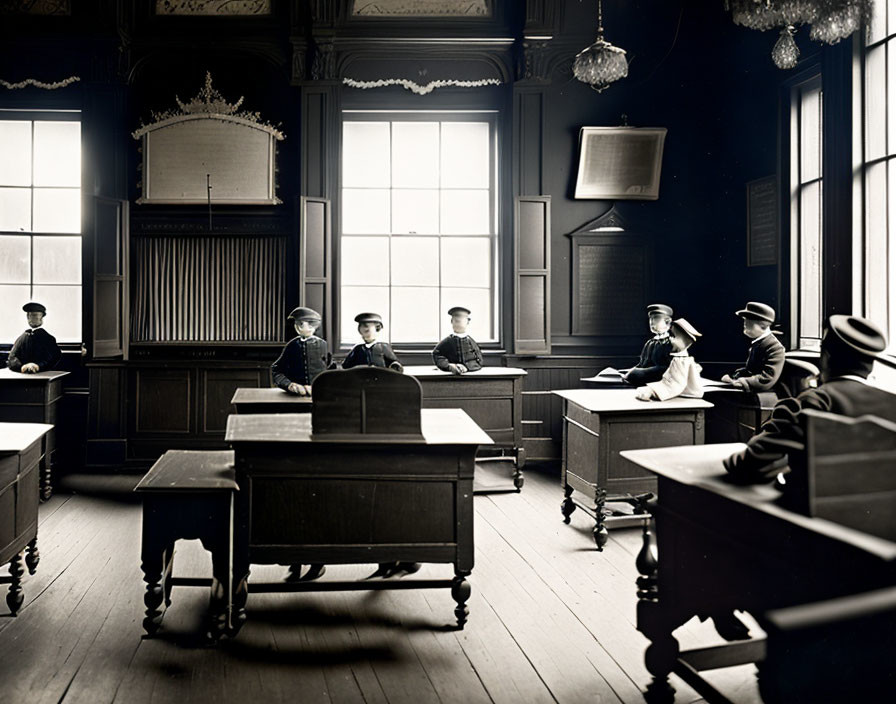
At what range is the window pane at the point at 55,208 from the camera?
21.5 feet

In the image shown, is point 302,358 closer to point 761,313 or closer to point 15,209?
point 761,313

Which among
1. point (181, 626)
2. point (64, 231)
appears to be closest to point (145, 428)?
point (64, 231)

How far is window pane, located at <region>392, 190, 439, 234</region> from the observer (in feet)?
22.3

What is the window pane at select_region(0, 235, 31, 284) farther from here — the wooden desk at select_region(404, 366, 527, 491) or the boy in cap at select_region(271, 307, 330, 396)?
the wooden desk at select_region(404, 366, 527, 491)

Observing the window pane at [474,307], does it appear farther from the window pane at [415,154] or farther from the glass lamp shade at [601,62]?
the glass lamp shade at [601,62]

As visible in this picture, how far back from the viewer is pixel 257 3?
6559 millimetres

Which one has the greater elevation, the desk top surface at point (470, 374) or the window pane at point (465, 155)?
the window pane at point (465, 155)

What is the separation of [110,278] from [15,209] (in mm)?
1306

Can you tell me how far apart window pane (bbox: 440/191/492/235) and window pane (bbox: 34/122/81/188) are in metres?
3.27

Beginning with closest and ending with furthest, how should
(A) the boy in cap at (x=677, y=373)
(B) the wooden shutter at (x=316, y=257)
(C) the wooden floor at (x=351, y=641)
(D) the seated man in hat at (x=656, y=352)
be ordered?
(C) the wooden floor at (x=351, y=641) < (A) the boy in cap at (x=677, y=373) < (D) the seated man in hat at (x=656, y=352) < (B) the wooden shutter at (x=316, y=257)

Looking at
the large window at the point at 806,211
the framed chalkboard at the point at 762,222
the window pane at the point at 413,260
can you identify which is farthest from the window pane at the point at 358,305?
the large window at the point at 806,211

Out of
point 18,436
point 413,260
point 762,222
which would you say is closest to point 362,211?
point 413,260

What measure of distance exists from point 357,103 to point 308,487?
450 centimetres

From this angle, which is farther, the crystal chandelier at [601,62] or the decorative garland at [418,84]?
the decorative garland at [418,84]
